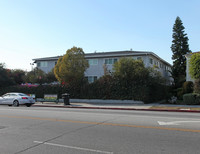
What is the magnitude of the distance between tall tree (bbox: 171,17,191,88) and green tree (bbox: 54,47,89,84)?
20.0 meters

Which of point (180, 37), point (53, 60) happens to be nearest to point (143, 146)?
point (53, 60)

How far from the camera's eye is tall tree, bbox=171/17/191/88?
126 ft

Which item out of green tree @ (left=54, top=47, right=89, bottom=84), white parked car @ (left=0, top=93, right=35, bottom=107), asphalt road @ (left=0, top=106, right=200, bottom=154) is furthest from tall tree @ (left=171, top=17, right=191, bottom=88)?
asphalt road @ (left=0, top=106, right=200, bottom=154)

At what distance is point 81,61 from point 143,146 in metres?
20.6

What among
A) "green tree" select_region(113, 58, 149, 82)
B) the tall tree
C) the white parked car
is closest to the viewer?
the white parked car

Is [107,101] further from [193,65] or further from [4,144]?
[4,144]

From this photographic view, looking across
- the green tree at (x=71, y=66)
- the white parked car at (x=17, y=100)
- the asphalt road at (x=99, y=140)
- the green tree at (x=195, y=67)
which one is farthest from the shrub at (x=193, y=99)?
the white parked car at (x=17, y=100)

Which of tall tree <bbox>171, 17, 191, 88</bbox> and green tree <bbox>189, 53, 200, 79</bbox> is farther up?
tall tree <bbox>171, 17, 191, 88</bbox>

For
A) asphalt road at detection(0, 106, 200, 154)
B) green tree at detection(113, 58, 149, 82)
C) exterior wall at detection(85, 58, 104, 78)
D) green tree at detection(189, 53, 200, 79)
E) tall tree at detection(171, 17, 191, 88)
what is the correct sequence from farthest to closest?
tall tree at detection(171, 17, 191, 88) < exterior wall at detection(85, 58, 104, 78) < green tree at detection(113, 58, 149, 82) < green tree at detection(189, 53, 200, 79) < asphalt road at detection(0, 106, 200, 154)

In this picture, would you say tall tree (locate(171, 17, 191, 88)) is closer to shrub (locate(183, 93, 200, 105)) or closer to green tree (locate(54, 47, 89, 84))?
shrub (locate(183, 93, 200, 105))

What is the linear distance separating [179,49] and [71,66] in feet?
83.0

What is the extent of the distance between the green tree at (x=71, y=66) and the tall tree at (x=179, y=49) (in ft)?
65.6

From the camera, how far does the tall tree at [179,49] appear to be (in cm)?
3828

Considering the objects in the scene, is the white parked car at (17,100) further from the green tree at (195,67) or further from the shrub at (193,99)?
the green tree at (195,67)
